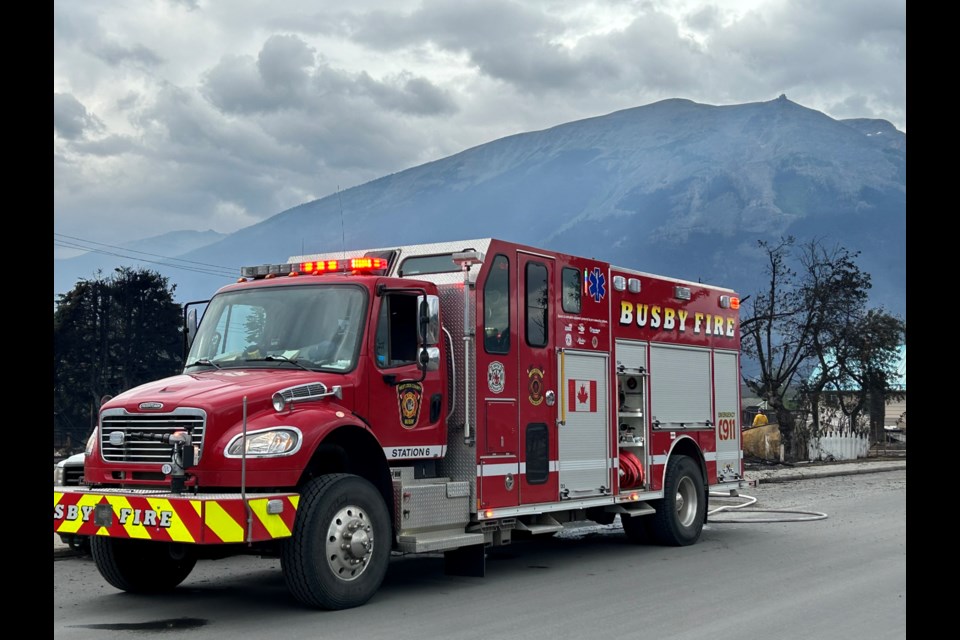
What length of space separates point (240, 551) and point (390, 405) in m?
1.79

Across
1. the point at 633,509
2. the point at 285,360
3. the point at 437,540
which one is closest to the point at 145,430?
the point at 285,360

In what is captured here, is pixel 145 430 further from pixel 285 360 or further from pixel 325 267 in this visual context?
pixel 325 267

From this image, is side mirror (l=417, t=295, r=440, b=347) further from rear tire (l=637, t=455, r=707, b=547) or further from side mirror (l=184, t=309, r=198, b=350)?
rear tire (l=637, t=455, r=707, b=547)

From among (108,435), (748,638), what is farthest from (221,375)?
(748,638)

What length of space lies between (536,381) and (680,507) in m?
3.68

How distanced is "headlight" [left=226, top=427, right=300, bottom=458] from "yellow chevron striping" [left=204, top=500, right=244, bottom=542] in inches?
18.7

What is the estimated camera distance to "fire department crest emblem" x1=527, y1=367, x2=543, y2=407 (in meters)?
10.8

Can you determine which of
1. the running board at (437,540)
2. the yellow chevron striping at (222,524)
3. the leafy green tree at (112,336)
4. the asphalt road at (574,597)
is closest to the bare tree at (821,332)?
the leafy green tree at (112,336)

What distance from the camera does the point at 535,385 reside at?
35.6 ft

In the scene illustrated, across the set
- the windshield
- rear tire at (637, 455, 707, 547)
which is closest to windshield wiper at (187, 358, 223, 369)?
the windshield

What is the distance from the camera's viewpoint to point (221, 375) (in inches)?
351
